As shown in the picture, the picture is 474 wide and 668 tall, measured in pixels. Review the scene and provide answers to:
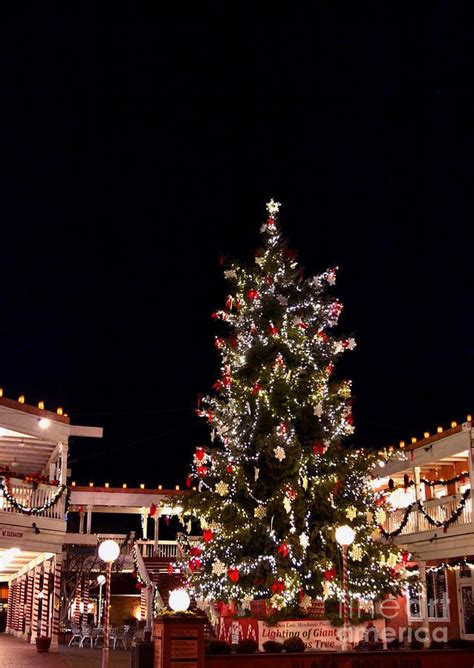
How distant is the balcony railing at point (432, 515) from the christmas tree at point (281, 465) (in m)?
3.71

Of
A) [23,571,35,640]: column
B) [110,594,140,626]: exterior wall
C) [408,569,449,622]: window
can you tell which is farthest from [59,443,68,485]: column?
[110,594,140,626]: exterior wall

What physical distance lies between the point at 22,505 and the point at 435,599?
14.4 m

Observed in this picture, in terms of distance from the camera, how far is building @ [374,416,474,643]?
23391 mm

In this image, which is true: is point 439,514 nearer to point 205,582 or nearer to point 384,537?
point 384,537

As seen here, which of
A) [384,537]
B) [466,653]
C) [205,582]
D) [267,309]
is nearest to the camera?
[466,653]

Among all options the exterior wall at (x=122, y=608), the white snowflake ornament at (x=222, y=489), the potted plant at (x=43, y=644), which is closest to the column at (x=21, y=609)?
the exterior wall at (x=122, y=608)

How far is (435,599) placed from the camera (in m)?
27.8

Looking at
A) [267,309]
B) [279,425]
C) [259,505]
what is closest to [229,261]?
[267,309]

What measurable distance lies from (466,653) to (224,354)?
9.80 metres

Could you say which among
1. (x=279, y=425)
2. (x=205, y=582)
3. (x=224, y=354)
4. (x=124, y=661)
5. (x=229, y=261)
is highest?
(x=229, y=261)

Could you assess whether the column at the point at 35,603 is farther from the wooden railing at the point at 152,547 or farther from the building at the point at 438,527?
the building at the point at 438,527

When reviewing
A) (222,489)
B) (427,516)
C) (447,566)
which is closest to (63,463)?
(222,489)

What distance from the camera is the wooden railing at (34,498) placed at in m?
24.3

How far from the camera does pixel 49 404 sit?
56.6 m
